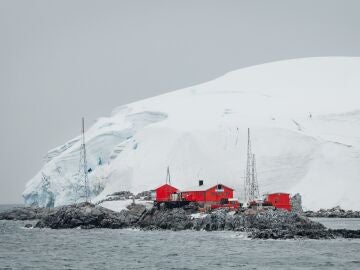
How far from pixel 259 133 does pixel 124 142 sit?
21196 millimetres

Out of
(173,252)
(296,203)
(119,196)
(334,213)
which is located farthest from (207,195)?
(173,252)

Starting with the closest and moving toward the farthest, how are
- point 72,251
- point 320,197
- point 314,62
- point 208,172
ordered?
point 72,251 → point 320,197 → point 208,172 → point 314,62

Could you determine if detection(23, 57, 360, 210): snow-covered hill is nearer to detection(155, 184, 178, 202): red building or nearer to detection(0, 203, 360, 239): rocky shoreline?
detection(155, 184, 178, 202): red building

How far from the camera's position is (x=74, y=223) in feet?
221

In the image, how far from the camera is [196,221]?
62.2 m

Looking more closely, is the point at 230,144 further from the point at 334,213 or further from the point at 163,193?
the point at 163,193

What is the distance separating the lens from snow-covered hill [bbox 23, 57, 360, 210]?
9044 centimetres

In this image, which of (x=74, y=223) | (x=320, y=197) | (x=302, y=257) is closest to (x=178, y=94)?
(x=320, y=197)

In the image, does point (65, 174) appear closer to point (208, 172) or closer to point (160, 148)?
point (160, 148)

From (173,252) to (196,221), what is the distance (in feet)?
55.5

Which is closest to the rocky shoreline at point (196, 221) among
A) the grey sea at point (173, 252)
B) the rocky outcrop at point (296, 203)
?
the grey sea at point (173, 252)

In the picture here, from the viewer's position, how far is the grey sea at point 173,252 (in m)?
39.8

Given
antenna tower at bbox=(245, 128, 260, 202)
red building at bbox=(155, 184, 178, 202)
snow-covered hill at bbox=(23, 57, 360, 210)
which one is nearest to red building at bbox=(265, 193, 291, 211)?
antenna tower at bbox=(245, 128, 260, 202)

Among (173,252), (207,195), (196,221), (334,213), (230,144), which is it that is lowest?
(173,252)
